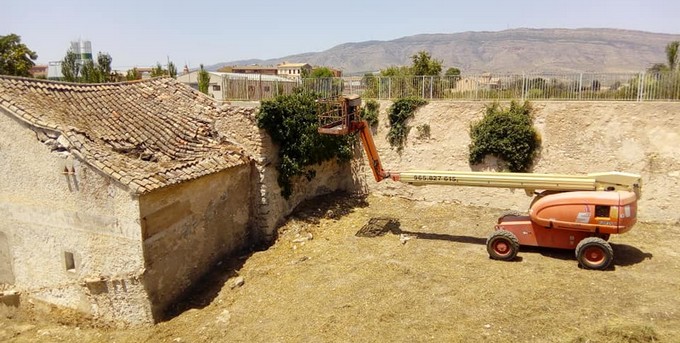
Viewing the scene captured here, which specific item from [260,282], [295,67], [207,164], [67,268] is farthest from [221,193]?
[295,67]

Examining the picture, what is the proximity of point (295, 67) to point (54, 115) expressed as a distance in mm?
112223

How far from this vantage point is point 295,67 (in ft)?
394

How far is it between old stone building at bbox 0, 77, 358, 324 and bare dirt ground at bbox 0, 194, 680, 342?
2.39ft

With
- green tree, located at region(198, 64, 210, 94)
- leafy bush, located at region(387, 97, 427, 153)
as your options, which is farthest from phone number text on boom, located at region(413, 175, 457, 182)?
green tree, located at region(198, 64, 210, 94)

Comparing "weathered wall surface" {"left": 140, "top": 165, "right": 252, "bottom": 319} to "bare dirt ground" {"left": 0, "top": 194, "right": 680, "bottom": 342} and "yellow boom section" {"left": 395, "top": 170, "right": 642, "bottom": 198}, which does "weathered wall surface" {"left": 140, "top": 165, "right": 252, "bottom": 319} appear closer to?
"bare dirt ground" {"left": 0, "top": 194, "right": 680, "bottom": 342}

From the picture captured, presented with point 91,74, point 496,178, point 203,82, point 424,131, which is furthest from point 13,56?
point 496,178

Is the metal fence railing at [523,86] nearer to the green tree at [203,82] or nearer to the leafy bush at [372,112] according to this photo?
the leafy bush at [372,112]

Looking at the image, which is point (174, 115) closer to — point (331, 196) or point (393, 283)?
point (331, 196)

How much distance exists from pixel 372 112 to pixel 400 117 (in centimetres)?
119

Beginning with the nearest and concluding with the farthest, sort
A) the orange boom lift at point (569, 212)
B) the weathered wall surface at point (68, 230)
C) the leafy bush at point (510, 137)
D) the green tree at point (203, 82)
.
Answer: the weathered wall surface at point (68, 230) → the orange boom lift at point (569, 212) → the leafy bush at point (510, 137) → the green tree at point (203, 82)

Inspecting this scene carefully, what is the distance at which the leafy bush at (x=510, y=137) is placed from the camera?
50.6 feet

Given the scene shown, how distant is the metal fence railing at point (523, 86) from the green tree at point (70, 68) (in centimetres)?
2843

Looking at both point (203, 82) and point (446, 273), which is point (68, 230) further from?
point (203, 82)

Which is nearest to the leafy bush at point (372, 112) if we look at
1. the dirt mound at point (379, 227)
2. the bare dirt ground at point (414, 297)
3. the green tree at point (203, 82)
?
the dirt mound at point (379, 227)
